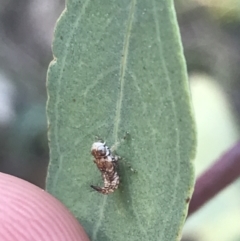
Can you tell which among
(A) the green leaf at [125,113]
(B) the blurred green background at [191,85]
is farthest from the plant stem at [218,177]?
(B) the blurred green background at [191,85]

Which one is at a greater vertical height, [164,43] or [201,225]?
[164,43]

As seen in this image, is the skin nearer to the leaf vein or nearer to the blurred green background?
the leaf vein

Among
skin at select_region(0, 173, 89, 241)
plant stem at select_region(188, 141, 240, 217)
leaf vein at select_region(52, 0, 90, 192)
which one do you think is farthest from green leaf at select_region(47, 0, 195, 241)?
plant stem at select_region(188, 141, 240, 217)

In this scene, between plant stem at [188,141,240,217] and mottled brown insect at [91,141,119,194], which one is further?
plant stem at [188,141,240,217]

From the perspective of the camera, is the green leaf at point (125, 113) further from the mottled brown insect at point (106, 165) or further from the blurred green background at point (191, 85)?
the blurred green background at point (191, 85)

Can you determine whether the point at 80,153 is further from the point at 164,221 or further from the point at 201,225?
the point at 201,225

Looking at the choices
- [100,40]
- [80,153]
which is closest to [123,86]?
[100,40]
